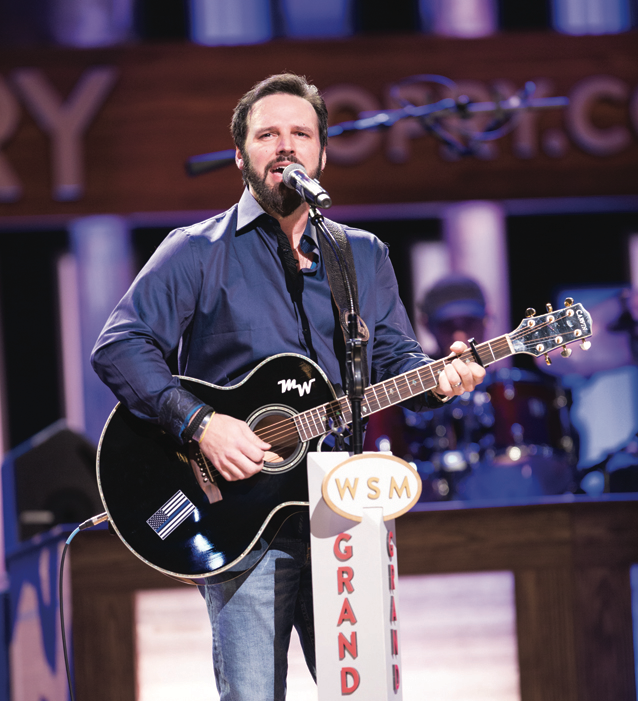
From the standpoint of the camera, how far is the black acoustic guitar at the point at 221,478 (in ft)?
7.17

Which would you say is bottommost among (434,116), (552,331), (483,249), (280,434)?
(280,434)

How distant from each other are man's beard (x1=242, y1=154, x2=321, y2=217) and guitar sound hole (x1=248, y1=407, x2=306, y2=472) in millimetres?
569

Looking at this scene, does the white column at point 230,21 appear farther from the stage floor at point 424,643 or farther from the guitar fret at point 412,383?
the guitar fret at point 412,383

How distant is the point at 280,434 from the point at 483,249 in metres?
5.08

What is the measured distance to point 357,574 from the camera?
77.9 inches

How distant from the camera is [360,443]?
197 cm

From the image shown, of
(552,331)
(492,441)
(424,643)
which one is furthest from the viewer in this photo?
(492,441)

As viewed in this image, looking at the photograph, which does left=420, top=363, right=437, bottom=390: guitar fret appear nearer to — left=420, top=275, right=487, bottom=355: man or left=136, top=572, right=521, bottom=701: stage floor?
left=136, top=572, right=521, bottom=701: stage floor

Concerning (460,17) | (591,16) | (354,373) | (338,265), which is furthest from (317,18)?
(354,373)

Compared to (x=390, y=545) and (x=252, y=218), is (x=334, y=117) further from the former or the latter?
(x=390, y=545)

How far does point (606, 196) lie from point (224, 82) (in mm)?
3078

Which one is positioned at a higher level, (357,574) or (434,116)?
(434,116)

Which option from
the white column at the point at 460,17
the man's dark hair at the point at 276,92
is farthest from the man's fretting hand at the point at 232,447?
the white column at the point at 460,17

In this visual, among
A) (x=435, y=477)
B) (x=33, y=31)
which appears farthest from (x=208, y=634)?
(x=33, y=31)
